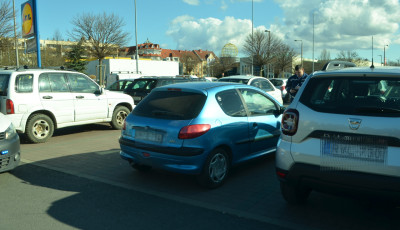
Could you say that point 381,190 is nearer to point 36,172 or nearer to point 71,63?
point 36,172

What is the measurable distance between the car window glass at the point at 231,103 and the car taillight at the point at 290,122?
1.49 metres

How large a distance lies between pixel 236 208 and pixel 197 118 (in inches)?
51.9

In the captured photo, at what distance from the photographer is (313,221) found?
4027 millimetres

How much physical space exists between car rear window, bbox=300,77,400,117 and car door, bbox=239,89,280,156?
189 centimetres

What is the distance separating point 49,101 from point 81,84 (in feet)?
3.65

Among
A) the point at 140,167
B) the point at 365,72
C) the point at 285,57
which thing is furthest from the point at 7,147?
the point at 285,57

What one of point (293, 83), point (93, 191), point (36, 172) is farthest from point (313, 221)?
point (293, 83)

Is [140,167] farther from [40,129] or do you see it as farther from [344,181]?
[40,129]

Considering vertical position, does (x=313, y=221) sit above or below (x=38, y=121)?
below

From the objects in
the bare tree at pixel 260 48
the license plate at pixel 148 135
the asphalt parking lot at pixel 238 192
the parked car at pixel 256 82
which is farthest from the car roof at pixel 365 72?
the bare tree at pixel 260 48

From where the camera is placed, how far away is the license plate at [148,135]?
5.00 m

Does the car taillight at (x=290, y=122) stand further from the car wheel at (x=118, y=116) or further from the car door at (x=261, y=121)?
Answer: the car wheel at (x=118, y=116)

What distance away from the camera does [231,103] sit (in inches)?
220

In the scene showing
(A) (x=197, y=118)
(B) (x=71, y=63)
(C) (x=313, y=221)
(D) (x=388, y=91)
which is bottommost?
(C) (x=313, y=221)
